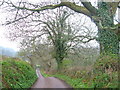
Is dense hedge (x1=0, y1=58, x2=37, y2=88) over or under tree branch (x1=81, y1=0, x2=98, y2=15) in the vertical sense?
under

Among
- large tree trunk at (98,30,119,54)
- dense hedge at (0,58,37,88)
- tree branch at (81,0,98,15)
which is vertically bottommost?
dense hedge at (0,58,37,88)

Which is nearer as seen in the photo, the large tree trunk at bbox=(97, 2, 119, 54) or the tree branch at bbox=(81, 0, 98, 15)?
the large tree trunk at bbox=(97, 2, 119, 54)

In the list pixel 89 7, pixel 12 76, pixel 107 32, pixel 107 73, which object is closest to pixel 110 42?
pixel 107 32

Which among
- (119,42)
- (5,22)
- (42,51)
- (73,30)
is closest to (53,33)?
(73,30)

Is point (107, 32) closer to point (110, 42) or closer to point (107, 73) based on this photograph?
point (110, 42)

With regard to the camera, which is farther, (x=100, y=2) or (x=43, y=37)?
(x=43, y=37)

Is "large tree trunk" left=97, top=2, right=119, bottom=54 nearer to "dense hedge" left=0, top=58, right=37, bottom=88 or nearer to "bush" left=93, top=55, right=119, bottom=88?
"bush" left=93, top=55, right=119, bottom=88

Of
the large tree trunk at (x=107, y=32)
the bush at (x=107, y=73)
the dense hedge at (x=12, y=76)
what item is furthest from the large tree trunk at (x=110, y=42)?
the dense hedge at (x=12, y=76)

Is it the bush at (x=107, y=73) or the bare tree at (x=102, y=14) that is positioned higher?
the bare tree at (x=102, y=14)

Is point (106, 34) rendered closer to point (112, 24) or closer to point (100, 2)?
point (112, 24)

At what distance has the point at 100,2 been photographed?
11.5 metres

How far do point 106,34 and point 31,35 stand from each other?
10479 mm

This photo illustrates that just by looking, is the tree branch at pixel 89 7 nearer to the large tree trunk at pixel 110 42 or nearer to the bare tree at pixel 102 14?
the bare tree at pixel 102 14

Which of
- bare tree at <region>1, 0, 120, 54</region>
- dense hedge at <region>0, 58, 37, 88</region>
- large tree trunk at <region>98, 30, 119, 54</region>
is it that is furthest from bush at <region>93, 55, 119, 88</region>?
dense hedge at <region>0, 58, 37, 88</region>
